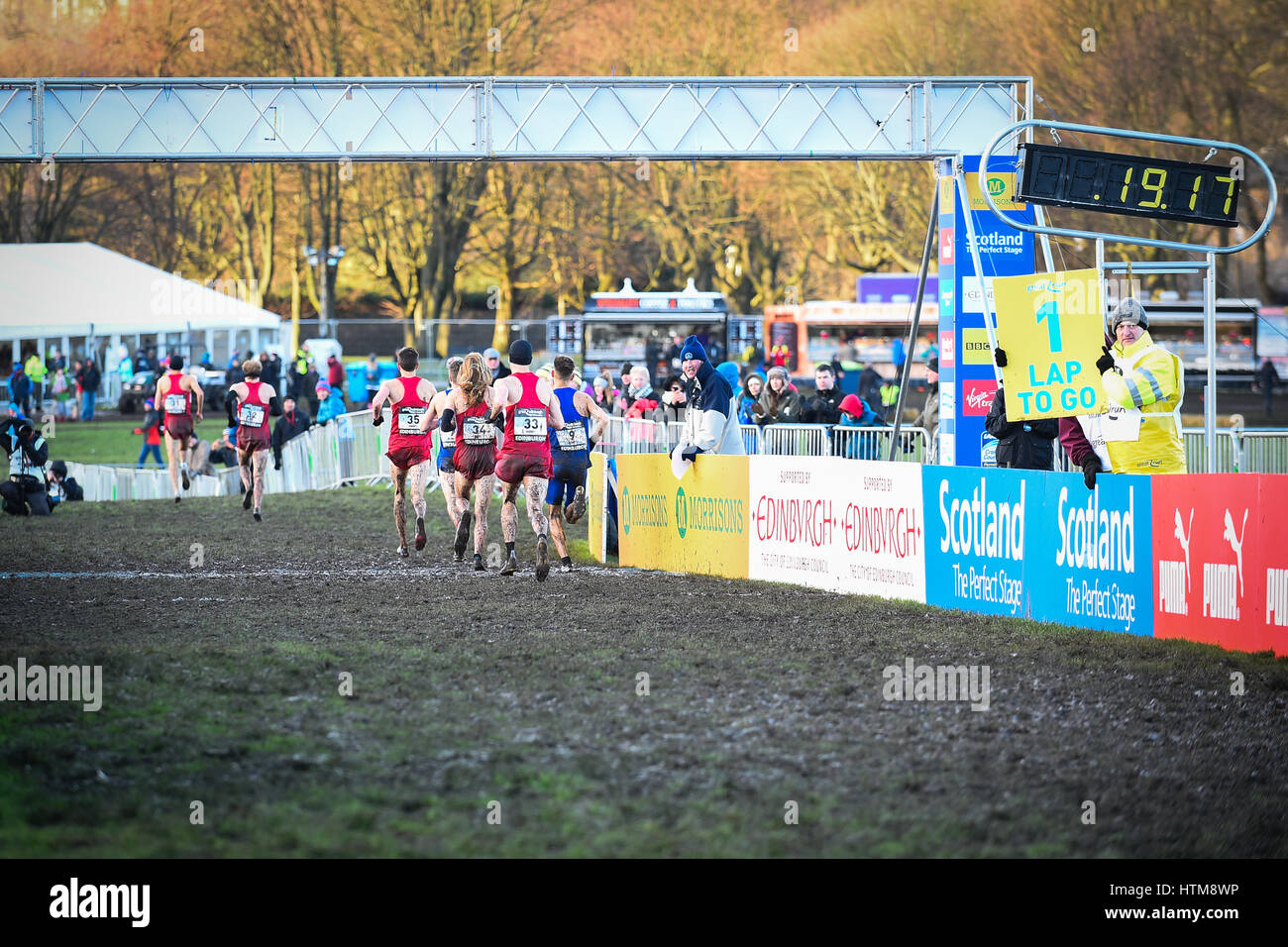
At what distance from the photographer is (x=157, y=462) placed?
29.7 m

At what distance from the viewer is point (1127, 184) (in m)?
12.1

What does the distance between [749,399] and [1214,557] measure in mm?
11275

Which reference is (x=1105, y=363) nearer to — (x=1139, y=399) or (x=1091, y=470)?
(x=1139, y=399)

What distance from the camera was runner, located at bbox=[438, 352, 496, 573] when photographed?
13359 mm

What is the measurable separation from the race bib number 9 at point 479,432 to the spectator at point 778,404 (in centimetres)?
646

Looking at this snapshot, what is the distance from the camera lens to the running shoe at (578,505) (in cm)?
1373

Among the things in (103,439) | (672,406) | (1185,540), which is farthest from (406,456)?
(103,439)

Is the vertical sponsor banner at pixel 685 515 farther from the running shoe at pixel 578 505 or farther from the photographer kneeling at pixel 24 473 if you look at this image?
the photographer kneeling at pixel 24 473

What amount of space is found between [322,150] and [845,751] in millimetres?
17758

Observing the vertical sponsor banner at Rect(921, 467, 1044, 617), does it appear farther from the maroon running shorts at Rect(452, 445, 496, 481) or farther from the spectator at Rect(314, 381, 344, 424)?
the spectator at Rect(314, 381, 344, 424)

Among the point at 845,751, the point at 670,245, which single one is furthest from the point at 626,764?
the point at 670,245

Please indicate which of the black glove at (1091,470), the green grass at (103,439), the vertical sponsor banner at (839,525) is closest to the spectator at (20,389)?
the green grass at (103,439)

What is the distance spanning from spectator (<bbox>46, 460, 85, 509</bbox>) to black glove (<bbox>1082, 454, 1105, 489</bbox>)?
15.3 meters
